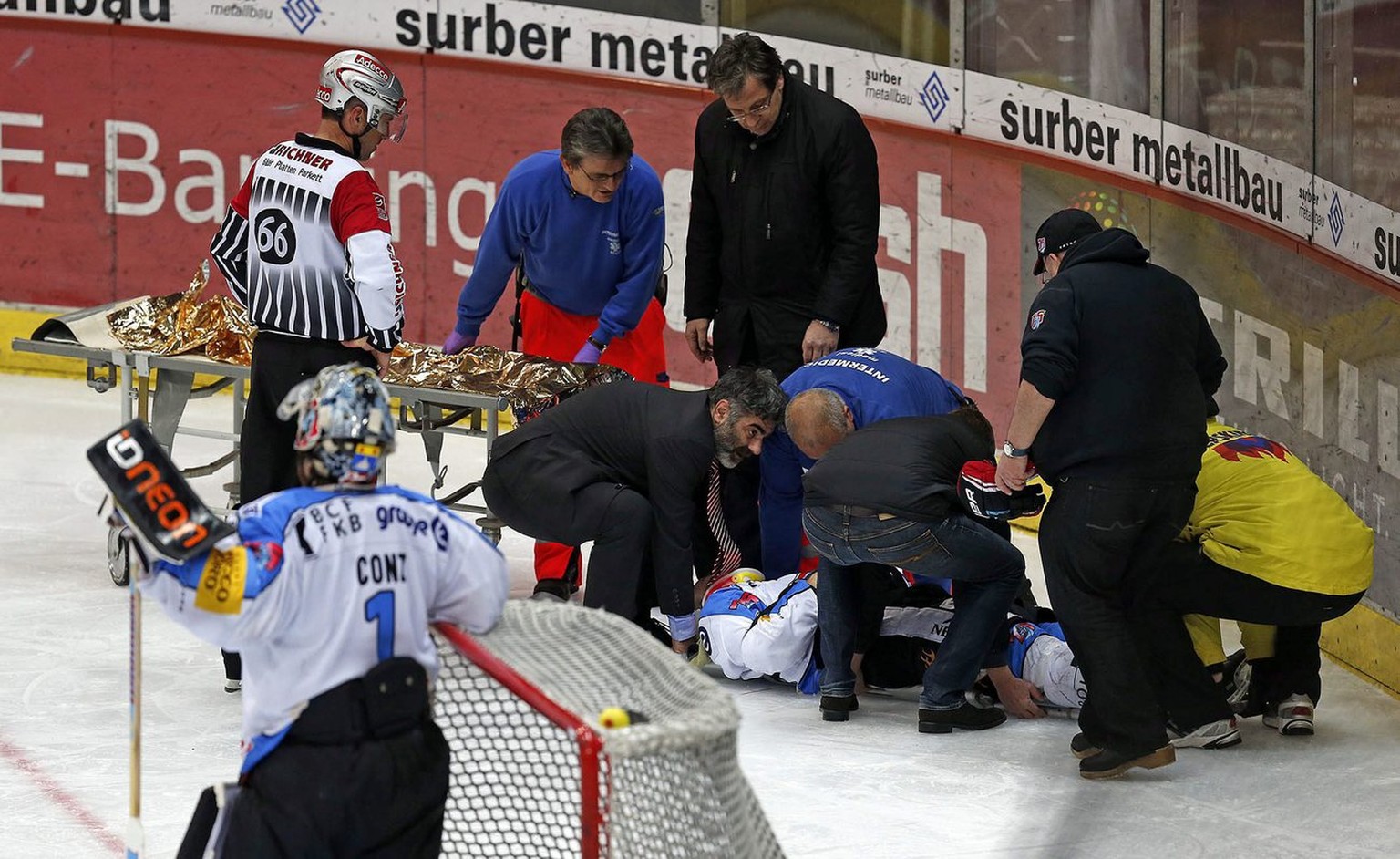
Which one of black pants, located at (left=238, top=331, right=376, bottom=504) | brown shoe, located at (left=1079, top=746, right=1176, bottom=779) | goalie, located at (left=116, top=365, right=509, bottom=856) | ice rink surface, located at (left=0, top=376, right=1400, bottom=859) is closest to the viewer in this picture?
goalie, located at (left=116, top=365, right=509, bottom=856)

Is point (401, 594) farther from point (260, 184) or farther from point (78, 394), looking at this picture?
point (78, 394)

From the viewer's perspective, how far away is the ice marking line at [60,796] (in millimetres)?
4344

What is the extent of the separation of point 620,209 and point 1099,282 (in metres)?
2.02

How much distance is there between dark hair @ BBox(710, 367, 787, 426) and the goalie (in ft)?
7.66

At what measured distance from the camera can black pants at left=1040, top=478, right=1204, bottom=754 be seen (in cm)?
475

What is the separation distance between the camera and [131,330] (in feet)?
21.8

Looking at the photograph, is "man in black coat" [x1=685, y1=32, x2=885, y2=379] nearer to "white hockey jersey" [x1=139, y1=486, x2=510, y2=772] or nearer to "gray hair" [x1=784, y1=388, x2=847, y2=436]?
"gray hair" [x1=784, y1=388, x2=847, y2=436]

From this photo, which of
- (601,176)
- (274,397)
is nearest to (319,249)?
(274,397)

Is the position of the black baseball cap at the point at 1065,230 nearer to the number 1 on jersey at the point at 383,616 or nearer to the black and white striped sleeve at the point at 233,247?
the black and white striped sleeve at the point at 233,247

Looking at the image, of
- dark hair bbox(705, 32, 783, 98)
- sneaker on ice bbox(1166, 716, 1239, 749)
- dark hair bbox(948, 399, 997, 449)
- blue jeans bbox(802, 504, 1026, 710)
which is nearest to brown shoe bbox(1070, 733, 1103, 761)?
sneaker on ice bbox(1166, 716, 1239, 749)

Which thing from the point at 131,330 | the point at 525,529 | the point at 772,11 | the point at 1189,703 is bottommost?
the point at 1189,703

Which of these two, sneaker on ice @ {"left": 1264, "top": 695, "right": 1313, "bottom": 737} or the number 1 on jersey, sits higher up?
the number 1 on jersey

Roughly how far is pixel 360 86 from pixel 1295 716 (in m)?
2.95

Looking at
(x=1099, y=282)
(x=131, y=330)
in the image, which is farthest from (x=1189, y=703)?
(x=131, y=330)
